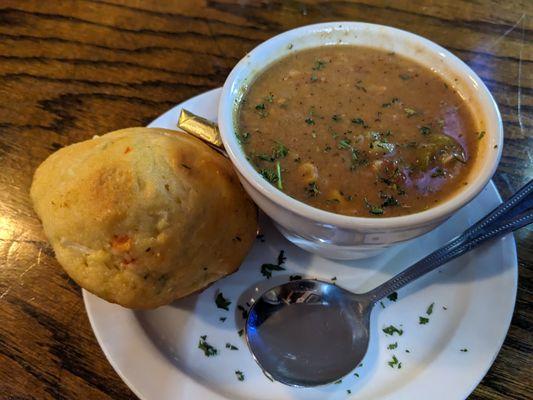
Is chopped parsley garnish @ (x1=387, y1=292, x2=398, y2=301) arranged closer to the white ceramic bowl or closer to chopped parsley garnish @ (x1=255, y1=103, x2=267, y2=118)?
the white ceramic bowl

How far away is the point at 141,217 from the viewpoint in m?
1.49

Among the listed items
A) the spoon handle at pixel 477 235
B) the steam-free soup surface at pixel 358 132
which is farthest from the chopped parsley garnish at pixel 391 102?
the spoon handle at pixel 477 235

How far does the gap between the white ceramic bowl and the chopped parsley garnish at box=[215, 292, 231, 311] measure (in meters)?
0.31

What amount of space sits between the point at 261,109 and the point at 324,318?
2.48 ft

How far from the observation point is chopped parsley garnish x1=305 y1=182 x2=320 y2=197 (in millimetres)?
1557

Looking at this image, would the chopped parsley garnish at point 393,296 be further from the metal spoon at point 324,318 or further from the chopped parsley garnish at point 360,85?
the chopped parsley garnish at point 360,85

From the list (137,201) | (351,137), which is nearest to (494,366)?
(351,137)

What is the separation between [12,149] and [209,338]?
4.30ft

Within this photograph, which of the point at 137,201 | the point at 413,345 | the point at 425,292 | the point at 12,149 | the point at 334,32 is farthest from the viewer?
the point at 12,149

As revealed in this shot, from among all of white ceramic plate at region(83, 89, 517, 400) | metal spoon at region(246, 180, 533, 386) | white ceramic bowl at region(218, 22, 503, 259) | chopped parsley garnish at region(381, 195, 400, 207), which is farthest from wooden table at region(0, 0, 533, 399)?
chopped parsley garnish at region(381, 195, 400, 207)

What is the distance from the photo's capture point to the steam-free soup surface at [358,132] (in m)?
1.56

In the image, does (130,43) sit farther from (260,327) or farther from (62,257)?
(260,327)

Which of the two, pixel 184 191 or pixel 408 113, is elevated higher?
pixel 408 113

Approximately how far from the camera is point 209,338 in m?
1.64
